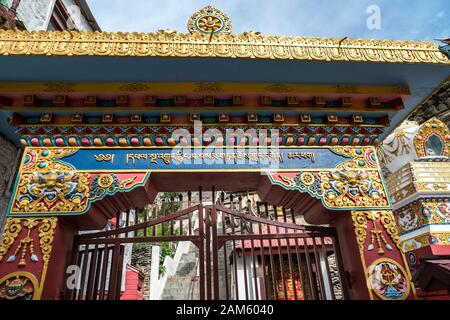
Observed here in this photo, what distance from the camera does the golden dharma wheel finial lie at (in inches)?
144

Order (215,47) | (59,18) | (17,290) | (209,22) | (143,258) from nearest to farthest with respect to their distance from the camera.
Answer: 1. (17,290)
2. (215,47)
3. (209,22)
4. (59,18)
5. (143,258)

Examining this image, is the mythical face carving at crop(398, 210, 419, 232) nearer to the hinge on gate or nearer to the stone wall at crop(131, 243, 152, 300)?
the hinge on gate

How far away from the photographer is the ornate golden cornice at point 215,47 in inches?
123

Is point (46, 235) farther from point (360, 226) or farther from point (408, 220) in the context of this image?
point (408, 220)

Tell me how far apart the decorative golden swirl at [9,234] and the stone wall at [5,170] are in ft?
4.54

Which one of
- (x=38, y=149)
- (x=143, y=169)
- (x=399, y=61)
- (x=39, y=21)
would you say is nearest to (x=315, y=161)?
(x=399, y=61)

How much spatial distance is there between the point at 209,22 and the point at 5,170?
3554mm

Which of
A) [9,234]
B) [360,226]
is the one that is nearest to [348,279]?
[360,226]

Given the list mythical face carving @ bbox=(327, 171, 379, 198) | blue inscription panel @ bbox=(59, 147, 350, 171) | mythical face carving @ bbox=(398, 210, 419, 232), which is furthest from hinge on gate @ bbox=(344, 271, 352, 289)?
mythical face carving @ bbox=(398, 210, 419, 232)

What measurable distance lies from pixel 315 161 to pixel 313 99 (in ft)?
2.59

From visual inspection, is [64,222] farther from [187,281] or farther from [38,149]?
[187,281]

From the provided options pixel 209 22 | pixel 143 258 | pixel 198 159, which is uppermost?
pixel 209 22

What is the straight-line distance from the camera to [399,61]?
11.0 ft

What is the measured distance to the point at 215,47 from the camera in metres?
3.25
